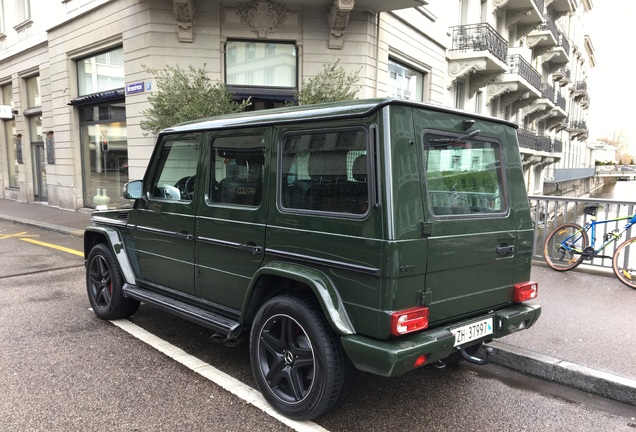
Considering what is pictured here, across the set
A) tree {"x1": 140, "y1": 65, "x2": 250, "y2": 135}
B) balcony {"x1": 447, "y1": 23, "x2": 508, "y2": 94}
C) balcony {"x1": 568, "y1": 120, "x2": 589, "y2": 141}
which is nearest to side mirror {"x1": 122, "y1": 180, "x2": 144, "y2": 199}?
tree {"x1": 140, "y1": 65, "x2": 250, "y2": 135}

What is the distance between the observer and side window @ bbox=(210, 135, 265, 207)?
3.39 m

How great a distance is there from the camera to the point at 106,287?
4887 millimetres

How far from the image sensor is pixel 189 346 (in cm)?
427

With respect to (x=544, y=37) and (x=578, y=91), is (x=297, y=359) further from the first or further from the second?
(x=578, y=91)

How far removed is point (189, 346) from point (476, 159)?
115 inches

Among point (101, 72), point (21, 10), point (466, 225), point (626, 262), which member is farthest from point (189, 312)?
point (21, 10)

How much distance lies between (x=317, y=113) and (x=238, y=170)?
867mm

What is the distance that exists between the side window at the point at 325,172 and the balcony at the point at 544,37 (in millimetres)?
25025

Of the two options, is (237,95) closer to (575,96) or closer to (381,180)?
(381,180)

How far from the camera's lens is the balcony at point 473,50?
15.6 m

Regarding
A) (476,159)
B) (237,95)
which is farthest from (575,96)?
(476,159)

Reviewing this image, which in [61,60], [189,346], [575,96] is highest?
[575,96]

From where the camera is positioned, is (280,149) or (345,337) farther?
(280,149)

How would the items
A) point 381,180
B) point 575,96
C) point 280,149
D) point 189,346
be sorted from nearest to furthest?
point 381,180
point 280,149
point 189,346
point 575,96
